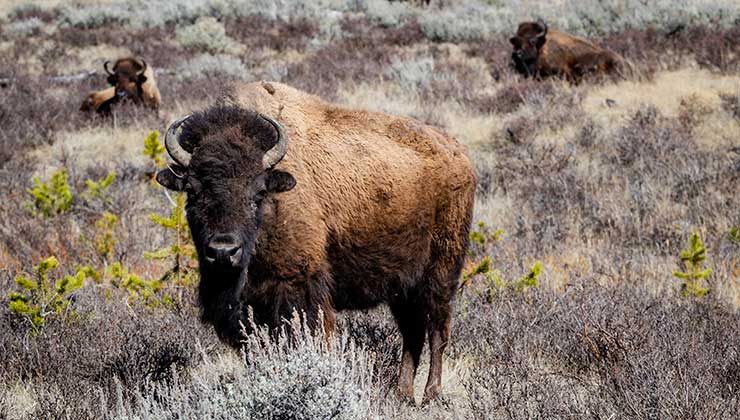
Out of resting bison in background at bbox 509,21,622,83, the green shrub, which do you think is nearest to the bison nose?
the green shrub

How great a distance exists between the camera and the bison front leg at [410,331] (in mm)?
5145

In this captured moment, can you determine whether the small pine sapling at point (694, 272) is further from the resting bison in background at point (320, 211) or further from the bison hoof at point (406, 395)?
the bison hoof at point (406, 395)

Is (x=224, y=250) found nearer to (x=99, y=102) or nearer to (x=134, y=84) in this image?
(x=134, y=84)

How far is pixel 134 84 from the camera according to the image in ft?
46.9

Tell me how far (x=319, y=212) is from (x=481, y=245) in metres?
3.39

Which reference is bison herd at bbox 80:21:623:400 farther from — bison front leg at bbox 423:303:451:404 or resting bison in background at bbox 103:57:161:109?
resting bison in background at bbox 103:57:161:109

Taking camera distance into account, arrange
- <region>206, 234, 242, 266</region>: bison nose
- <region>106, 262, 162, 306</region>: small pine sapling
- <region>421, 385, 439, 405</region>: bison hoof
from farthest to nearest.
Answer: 1. <region>106, 262, 162, 306</region>: small pine sapling
2. <region>421, 385, 439, 405</region>: bison hoof
3. <region>206, 234, 242, 266</region>: bison nose

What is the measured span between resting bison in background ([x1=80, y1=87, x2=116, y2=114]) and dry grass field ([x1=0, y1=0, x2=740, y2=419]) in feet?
1.53

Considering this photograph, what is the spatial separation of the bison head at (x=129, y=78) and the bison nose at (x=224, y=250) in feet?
36.9

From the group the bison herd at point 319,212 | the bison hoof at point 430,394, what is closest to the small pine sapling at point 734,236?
the bison herd at point 319,212

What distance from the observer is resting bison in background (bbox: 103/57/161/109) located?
14.1m

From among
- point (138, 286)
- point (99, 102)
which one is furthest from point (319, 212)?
point (99, 102)

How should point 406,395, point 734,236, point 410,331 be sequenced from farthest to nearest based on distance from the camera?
point 734,236 → point 410,331 → point 406,395

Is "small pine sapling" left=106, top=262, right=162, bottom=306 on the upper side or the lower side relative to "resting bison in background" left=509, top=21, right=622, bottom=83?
upper
